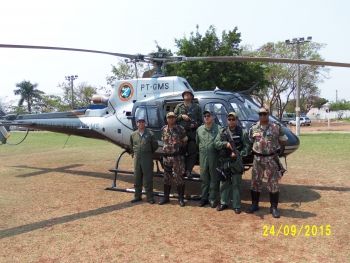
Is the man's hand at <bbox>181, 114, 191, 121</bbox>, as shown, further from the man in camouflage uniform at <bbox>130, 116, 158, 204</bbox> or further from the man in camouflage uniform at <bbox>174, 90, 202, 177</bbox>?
the man in camouflage uniform at <bbox>130, 116, 158, 204</bbox>

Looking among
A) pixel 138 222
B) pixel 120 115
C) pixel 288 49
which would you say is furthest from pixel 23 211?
pixel 288 49

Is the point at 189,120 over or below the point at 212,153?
over

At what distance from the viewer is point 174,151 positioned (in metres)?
6.83

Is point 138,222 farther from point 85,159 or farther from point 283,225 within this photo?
point 85,159

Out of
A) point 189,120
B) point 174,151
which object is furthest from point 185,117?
point 174,151

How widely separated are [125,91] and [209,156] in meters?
3.18

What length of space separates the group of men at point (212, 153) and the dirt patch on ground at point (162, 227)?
327 millimetres

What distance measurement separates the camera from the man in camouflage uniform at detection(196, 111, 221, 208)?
6.48 metres

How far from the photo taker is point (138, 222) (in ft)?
19.3

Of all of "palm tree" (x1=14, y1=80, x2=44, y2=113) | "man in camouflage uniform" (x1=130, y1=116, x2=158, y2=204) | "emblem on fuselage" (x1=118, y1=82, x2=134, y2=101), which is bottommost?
"man in camouflage uniform" (x1=130, y1=116, x2=158, y2=204)

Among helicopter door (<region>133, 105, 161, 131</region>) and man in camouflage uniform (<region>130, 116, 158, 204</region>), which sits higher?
helicopter door (<region>133, 105, 161, 131</region>)

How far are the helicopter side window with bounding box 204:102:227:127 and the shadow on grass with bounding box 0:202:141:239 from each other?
7.41 ft

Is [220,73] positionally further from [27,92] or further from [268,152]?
[27,92]
